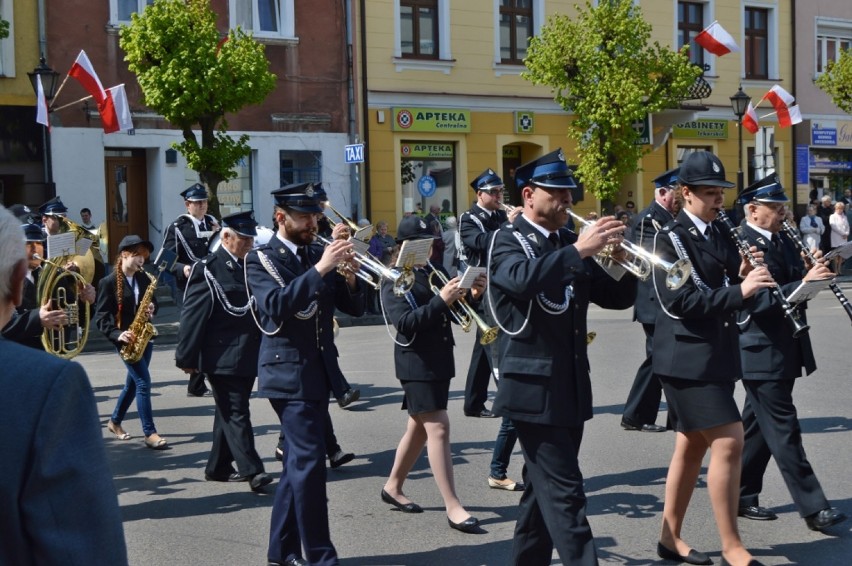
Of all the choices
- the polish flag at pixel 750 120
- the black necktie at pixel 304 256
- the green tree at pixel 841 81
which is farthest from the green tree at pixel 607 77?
the black necktie at pixel 304 256

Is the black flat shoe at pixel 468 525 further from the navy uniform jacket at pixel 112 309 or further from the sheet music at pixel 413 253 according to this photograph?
the navy uniform jacket at pixel 112 309

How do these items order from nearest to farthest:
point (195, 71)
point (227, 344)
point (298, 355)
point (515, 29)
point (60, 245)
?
point (298, 355), point (60, 245), point (227, 344), point (195, 71), point (515, 29)

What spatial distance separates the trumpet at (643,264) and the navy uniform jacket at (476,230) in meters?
4.22

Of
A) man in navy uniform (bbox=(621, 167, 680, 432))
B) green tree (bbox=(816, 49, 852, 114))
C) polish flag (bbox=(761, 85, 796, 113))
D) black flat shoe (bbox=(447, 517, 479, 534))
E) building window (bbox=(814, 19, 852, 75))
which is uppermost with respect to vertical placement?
building window (bbox=(814, 19, 852, 75))

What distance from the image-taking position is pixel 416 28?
87.9 feet

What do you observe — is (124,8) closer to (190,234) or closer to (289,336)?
(190,234)

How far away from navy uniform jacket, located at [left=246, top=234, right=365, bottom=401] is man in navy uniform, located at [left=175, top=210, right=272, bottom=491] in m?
1.67

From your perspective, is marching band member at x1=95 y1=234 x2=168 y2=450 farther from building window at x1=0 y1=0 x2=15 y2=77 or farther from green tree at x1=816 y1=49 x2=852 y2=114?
green tree at x1=816 y1=49 x2=852 y2=114

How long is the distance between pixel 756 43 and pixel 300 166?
14433 millimetres

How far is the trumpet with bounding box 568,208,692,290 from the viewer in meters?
5.39

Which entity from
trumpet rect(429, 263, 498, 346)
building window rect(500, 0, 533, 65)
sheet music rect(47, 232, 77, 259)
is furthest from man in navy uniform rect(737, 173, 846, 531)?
building window rect(500, 0, 533, 65)

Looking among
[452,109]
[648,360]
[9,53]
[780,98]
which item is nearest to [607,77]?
[452,109]

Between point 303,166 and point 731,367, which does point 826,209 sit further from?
point 731,367

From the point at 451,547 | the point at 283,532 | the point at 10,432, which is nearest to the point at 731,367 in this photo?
the point at 451,547
